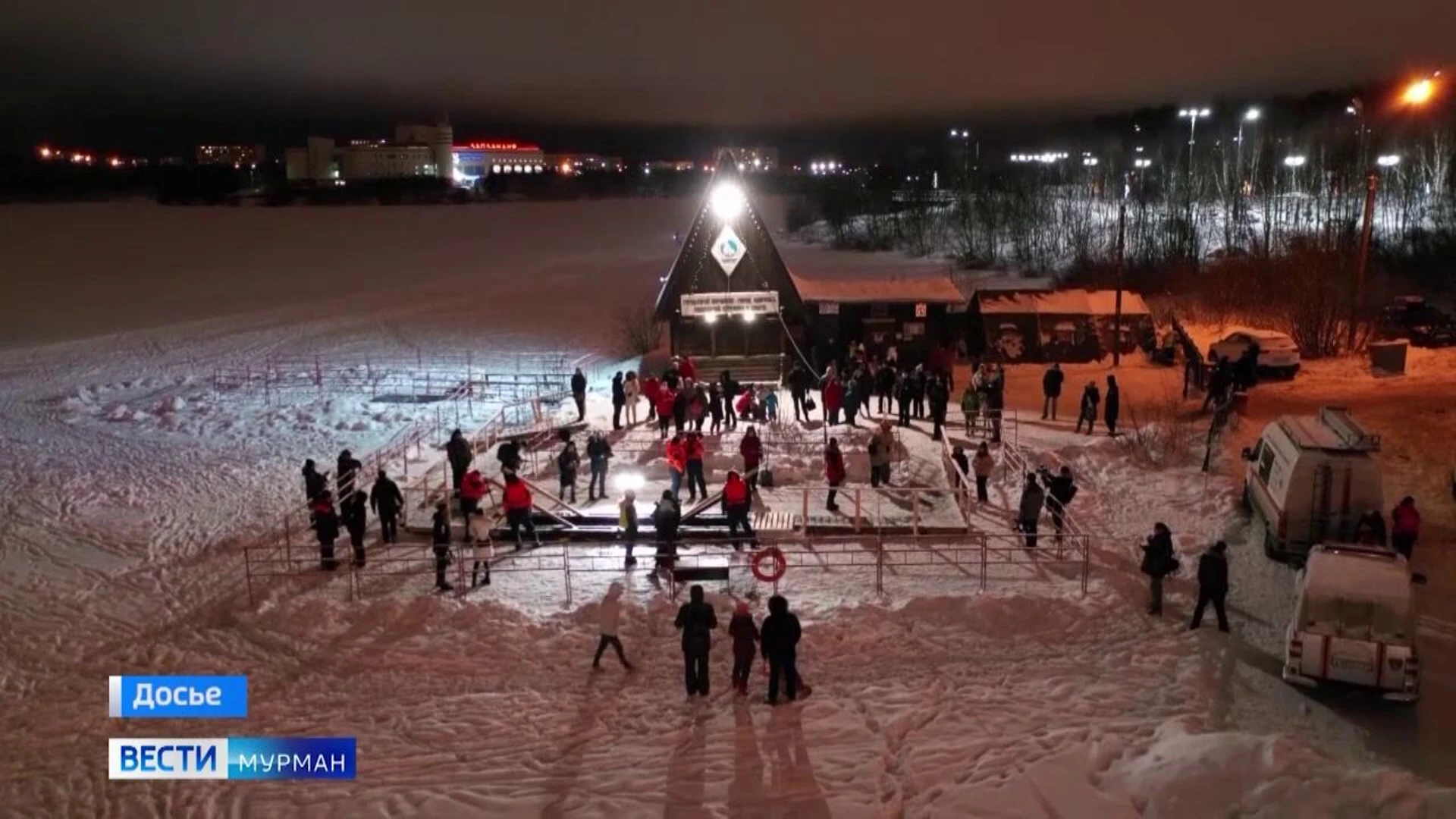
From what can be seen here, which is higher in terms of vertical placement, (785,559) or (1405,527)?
(1405,527)

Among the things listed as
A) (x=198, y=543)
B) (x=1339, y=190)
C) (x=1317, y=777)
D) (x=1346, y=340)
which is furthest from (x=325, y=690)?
(x=1339, y=190)

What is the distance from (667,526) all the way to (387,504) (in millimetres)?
4519

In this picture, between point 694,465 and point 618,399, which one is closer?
point 694,465

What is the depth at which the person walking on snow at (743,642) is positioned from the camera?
10336mm

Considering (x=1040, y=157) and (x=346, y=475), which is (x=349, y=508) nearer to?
(x=346, y=475)

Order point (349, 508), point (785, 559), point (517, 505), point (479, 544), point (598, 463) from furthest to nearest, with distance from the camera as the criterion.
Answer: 1. point (598, 463)
2. point (517, 505)
3. point (349, 508)
4. point (785, 559)
5. point (479, 544)

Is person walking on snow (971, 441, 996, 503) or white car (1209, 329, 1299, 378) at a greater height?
white car (1209, 329, 1299, 378)

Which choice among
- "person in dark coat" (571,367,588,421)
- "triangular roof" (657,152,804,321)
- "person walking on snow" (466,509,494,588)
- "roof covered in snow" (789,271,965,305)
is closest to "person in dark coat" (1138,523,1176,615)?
"person walking on snow" (466,509,494,588)

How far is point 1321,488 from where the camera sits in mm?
13977

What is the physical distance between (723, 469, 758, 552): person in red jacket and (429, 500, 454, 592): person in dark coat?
380 cm

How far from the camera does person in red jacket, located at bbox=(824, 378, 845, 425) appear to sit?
21062 mm

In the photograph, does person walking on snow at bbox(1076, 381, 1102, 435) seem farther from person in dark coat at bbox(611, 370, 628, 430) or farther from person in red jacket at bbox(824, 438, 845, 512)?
person in dark coat at bbox(611, 370, 628, 430)

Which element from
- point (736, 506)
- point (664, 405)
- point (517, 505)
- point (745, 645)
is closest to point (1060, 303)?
point (664, 405)

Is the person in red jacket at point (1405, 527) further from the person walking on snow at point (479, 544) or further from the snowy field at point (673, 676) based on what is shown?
the person walking on snow at point (479, 544)
